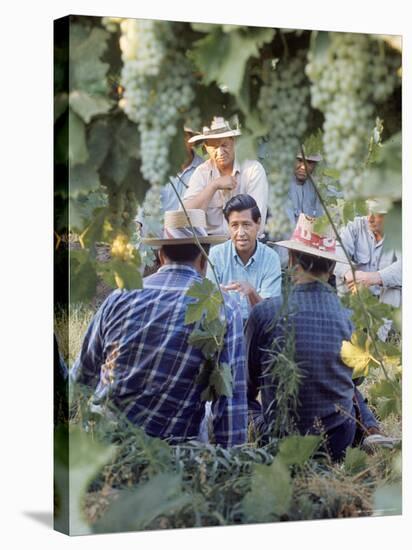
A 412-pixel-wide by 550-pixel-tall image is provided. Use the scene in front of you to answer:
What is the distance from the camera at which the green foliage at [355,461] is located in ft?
22.5

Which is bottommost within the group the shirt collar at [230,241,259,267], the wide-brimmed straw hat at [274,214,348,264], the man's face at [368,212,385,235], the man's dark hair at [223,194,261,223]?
the shirt collar at [230,241,259,267]

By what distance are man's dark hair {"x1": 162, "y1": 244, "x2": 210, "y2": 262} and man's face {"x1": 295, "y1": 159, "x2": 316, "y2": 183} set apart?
598 millimetres

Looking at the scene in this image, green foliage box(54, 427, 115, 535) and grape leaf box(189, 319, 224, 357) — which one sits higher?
grape leaf box(189, 319, 224, 357)

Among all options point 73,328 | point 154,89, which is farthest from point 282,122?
point 73,328

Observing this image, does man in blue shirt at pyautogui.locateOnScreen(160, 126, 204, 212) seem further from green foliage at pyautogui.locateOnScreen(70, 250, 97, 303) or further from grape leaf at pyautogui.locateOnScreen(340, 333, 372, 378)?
grape leaf at pyautogui.locateOnScreen(340, 333, 372, 378)

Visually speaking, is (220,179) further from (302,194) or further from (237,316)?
(237,316)

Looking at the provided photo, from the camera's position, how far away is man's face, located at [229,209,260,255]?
6703mm

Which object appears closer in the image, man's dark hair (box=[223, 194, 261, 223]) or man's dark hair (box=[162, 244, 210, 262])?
man's dark hair (box=[162, 244, 210, 262])

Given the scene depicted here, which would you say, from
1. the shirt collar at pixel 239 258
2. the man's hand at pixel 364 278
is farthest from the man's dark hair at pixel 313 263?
the shirt collar at pixel 239 258

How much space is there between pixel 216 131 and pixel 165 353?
3.68 ft

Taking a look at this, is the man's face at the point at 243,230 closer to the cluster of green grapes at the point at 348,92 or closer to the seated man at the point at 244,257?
the seated man at the point at 244,257

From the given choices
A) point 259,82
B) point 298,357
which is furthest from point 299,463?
point 259,82

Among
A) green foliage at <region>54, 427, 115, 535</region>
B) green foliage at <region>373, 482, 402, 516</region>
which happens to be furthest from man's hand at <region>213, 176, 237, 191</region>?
green foliage at <region>373, 482, 402, 516</region>

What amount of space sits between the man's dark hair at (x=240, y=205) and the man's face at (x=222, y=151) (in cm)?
17
